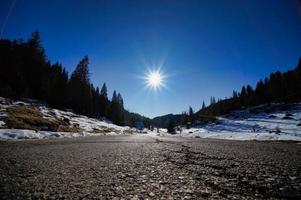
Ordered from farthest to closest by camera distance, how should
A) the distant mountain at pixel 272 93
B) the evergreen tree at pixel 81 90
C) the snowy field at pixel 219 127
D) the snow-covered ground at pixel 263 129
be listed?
the distant mountain at pixel 272 93 → the evergreen tree at pixel 81 90 → the snow-covered ground at pixel 263 129 → the snowy field at pixel 219 127

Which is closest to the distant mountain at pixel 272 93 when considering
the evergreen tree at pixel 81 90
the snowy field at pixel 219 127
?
the snowy field at pixel 219 127

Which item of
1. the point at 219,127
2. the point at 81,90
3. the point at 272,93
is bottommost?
the point at 219,127

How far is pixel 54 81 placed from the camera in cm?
6925

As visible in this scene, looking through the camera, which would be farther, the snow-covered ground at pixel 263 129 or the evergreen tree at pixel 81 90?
the evergreen tree at pixel 81 90

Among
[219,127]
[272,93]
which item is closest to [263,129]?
[219,127]

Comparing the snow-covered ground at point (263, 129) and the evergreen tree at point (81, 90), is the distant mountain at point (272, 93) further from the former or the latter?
the evergreen tree at point (81, 90)

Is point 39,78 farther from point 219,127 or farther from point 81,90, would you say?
point 219,127

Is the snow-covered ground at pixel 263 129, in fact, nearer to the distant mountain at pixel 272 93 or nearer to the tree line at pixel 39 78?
the distant mountain at pixel 272 93

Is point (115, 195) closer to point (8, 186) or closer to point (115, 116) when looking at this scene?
point (8, 186)

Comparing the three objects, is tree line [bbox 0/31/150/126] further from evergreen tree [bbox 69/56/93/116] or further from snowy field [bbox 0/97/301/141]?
snowy field [bbox 0/97/301/141]

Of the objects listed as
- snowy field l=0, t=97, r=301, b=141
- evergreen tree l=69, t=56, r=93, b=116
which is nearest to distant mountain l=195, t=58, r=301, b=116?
snowy field l=0, t=97, r=301, b=141

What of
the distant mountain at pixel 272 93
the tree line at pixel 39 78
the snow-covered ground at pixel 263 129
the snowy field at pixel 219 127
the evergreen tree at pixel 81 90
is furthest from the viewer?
the distant mountain at pixel 272 93

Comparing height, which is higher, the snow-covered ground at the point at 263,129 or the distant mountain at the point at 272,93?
the distant mountain at the point at 272,93

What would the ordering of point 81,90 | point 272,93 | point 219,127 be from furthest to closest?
point 272,93
point 219,127
point 81,90
